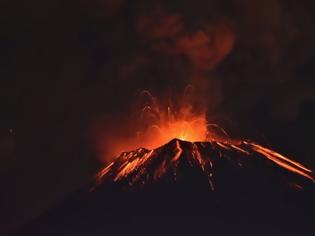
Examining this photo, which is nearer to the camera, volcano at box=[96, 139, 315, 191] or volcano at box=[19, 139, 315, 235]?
volcano at box=[19, 139, 315, 235]

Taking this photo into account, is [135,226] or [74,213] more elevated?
[74,213]

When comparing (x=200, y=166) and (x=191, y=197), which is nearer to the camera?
(x=191, y=197)

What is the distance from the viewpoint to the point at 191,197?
244ft

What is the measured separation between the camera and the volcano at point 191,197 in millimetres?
72125

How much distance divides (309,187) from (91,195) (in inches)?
696

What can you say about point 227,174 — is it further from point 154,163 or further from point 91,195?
point 91,195

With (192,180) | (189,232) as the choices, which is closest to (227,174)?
(192,180)

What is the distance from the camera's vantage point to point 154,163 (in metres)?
77.1

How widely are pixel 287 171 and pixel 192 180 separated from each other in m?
9.35

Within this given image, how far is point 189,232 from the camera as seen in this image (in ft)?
232

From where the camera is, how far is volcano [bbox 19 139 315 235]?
7212cm

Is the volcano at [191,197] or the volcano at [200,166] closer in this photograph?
the volcano at [191,197]

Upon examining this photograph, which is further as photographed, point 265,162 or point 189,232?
point 265,162

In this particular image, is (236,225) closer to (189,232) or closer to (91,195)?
(189,232)
